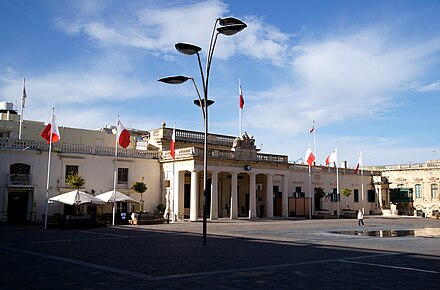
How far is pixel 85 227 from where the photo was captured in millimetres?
31109

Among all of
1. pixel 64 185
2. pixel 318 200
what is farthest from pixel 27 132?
pixel 318 200

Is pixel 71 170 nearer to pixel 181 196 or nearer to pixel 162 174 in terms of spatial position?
pixel 162 174

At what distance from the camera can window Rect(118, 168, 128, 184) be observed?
41.9m

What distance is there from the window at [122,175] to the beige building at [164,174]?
3.8 inches

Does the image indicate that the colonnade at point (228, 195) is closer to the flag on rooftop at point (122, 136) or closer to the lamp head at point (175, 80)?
the flag on rooftop at point (122, 136)

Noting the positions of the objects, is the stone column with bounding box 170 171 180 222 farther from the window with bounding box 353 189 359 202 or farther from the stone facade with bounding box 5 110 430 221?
the window with bounding box 353 189 359 202

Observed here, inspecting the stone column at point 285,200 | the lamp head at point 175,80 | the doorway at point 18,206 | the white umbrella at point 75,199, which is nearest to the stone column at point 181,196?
the white umbrella at point 75,199

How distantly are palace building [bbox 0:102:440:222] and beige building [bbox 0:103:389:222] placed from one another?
0.08m

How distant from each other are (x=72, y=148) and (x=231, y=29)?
84.3 ft

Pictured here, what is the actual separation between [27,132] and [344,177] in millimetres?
40206

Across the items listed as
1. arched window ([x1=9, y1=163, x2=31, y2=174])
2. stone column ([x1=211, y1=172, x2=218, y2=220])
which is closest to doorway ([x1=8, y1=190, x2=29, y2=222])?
arched window ([x1=9, y1=163, x2=31, y2=174])

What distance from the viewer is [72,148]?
39.3 meters

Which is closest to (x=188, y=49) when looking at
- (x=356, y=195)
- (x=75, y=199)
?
(x=75, y=199)

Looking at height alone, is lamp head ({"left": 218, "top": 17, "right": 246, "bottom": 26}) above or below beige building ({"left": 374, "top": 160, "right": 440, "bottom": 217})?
above
